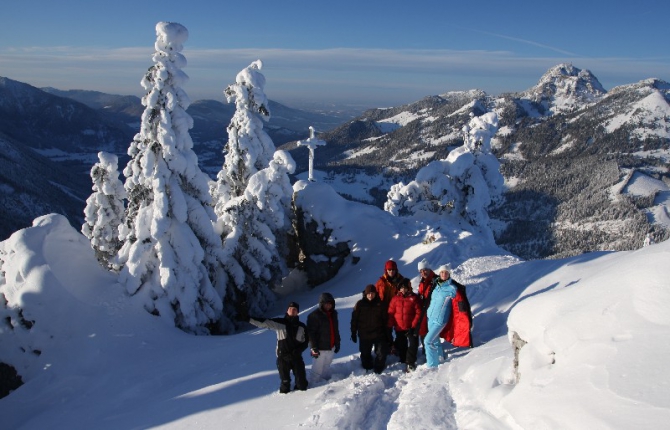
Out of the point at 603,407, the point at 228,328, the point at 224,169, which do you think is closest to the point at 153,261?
the point at 228,328

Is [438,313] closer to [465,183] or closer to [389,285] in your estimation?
[389,285]

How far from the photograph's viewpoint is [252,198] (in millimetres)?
21047

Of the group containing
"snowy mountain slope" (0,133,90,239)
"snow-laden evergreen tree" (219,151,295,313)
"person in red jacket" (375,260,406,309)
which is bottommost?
"snowy mountain slope" (0,133,90,239)

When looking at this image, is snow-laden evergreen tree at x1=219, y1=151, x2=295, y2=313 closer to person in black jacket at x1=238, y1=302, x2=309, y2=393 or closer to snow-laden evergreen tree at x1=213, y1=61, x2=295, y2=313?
snow-laden evergreen tree at x1=213, y1=61, x2=295, y2=313

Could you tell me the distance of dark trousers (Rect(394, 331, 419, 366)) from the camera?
8.23 meters

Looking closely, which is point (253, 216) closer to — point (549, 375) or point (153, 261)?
point (153, 261)

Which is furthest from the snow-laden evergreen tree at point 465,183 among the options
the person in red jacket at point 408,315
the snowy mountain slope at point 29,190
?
the snowy mountain slope at point 29,190

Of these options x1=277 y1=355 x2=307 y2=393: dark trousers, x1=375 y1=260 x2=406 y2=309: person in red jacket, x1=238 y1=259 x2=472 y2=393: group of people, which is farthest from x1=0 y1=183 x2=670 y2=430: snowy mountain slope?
x1=375 y1=260 x2=406 y2=309: person in red jacket

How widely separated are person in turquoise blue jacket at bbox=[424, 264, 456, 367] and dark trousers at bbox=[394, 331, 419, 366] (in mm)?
226

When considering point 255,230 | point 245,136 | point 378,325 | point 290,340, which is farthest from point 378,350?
point 245,136

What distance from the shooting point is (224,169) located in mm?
23219

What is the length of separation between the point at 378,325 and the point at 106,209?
16.8 meters

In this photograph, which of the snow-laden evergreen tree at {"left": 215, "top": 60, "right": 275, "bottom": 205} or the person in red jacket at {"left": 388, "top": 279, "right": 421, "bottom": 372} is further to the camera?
the snow-laden evergreen tree at {"left": 215, "top": 60, "right": 275, "bottom": 205}

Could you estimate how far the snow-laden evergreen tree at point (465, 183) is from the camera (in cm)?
2814
